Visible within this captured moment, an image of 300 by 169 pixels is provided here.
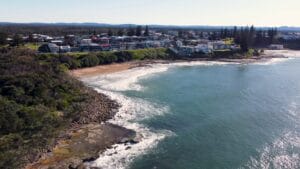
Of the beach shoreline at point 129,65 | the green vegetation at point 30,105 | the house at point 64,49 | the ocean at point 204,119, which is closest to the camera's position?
the green vegetation at point 30,105

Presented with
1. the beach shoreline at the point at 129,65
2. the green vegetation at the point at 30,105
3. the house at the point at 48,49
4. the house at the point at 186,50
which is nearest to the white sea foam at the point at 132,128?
the beach shoreline at the point at 129,65

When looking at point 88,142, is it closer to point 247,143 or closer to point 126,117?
point 126,117

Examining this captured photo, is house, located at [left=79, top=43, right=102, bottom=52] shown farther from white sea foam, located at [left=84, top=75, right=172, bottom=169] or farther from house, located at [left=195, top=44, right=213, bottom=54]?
house, located at [left=195, top=44, right=213, bottom=54]

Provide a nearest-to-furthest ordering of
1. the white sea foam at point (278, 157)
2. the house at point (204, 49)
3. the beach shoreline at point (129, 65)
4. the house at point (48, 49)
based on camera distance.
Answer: the white sea foam at point (278, 157) → the beach shoreline at point (129, 65) → the house at point (48, 49) → the house at point (204, 49)

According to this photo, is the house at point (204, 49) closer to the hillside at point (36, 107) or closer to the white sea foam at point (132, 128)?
the white sea foam at point (132, 128)

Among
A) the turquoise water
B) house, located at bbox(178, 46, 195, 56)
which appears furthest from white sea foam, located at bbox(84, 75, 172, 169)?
house, located at bbox(178, 46, 195, 56)

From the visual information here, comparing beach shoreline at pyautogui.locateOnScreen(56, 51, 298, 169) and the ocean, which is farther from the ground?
beach shoreline at pyautogui.locateOnScreen(56, 51, 298, 169)

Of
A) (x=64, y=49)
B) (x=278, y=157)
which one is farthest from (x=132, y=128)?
(x=64, y=49)

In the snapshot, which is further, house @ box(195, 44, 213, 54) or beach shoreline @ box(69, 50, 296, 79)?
house @ box(195, 44, 213, 54)
